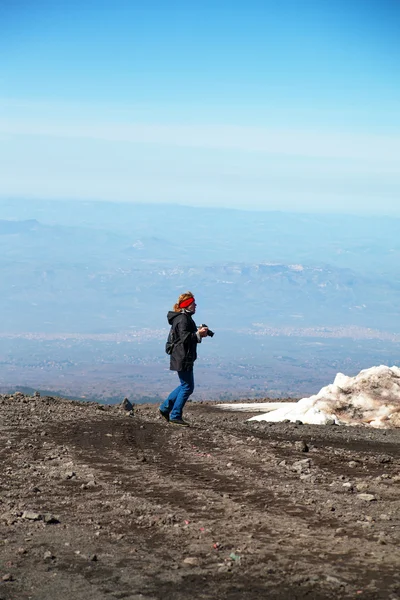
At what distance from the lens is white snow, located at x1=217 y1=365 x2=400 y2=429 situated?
20969 mm

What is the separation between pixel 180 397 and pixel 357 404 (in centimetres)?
635

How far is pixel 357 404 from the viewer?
21625 mm

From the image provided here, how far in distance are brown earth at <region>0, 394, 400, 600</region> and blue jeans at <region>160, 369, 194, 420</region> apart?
3.77 feet

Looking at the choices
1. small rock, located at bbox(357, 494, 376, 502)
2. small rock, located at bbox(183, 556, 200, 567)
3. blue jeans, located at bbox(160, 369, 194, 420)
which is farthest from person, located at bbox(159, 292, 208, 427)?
small rock, located at bbox(183, 556, 200, 567)

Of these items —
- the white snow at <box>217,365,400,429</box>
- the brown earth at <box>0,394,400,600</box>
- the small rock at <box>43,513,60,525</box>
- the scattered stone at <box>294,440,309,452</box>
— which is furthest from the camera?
the white snow at <box>217,365,400,429</box>

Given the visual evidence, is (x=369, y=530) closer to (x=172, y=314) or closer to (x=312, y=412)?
(x=172, y=314)

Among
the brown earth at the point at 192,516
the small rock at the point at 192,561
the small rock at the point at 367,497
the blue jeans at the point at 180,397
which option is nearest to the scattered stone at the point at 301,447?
the brown earth at the point at 192,516

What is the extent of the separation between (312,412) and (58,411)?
6.24 metres

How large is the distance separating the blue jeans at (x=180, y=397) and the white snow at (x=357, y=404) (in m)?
4.63

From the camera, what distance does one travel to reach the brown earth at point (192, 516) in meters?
7.29

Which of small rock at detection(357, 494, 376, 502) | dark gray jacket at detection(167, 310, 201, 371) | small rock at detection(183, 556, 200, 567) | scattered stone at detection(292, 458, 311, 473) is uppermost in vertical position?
dark gray jacket at detection(167, 310, 201, 371)

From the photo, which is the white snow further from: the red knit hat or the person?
the red knit hat

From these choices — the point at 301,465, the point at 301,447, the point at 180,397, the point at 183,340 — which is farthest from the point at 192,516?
the point at 180,397

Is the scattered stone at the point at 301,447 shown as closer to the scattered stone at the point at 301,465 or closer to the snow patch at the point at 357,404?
the scattered stone at the point at 301,465
